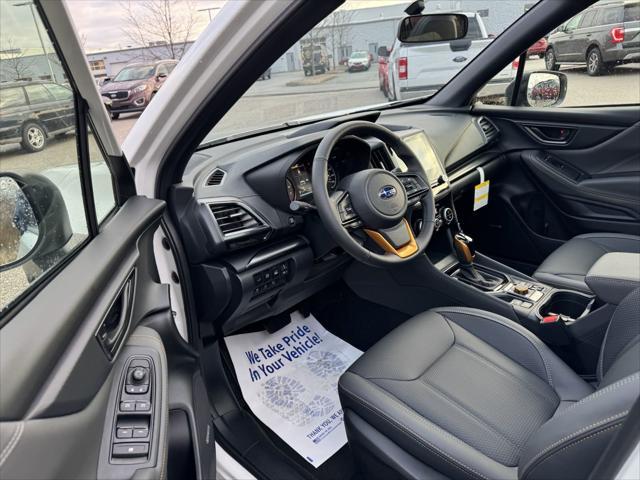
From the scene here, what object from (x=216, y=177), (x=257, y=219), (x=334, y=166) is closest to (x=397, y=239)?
(x=334, y=166)

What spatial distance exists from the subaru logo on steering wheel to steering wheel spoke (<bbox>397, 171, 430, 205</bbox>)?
0.36 ft

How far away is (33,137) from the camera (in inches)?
35.9

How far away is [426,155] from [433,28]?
0.57 metres

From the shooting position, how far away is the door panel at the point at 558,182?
259 centimetres

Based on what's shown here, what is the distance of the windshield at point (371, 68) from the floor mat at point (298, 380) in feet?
3.03

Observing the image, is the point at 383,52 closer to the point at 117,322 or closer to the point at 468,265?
the point at 468,265

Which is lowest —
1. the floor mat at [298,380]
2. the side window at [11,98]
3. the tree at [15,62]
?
the floor mat at [298,380]

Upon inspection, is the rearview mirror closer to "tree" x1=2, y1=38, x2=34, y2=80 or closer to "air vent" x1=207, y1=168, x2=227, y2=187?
"air vent" x1=207, y1=168, x2=227, y2=187

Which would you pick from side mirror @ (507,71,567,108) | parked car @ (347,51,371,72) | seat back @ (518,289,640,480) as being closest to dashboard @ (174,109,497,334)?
seat back @ (518,289,640,480)

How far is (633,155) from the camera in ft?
8.41

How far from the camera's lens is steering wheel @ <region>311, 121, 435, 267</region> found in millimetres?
1583

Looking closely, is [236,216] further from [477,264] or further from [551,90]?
[551,90]

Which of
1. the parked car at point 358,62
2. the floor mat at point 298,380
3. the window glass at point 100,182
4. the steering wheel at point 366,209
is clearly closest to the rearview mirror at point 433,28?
the steering wheel at point 366,209

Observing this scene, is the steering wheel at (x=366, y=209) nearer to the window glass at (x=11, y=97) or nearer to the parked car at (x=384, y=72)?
the window glass at (x=11, y=97)
